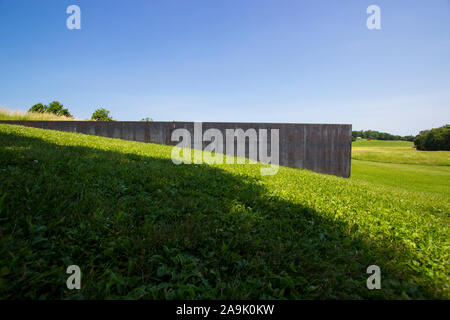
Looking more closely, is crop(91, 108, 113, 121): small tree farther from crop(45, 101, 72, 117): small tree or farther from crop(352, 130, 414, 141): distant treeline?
crop(352, 130, 414, 141): distant treeline

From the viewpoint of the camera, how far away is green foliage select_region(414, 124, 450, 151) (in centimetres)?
3297

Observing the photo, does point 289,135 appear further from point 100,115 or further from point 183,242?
point 100,115

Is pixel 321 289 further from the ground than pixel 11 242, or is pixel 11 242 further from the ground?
pixel 11 242

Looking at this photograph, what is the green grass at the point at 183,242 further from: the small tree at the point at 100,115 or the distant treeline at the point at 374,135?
the distant treeline at the point at 374,135

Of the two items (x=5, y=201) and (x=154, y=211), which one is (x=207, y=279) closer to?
Answer: (x=154, y=211)

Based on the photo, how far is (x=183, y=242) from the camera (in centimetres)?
236

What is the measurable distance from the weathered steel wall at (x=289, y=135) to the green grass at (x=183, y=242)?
340 inches

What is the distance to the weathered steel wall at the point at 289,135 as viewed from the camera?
498 inches

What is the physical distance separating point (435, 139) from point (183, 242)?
4792 centimetres

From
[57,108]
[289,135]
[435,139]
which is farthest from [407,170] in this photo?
[57,108]
